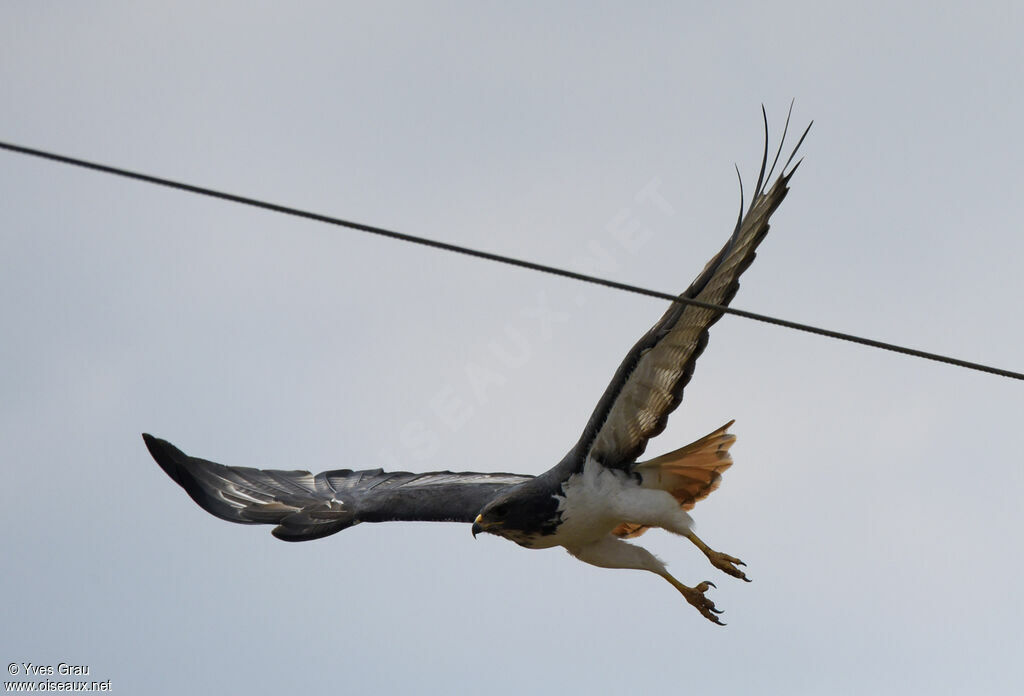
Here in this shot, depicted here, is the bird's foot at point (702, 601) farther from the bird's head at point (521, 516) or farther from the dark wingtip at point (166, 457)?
the dark wingtip at point (166, 457)

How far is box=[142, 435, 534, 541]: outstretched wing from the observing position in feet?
38.4

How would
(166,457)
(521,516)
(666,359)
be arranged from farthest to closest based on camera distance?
1. (166,457)
2. (521,516)
3. (666,359)

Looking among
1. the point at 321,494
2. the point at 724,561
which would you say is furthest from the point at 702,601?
A: the point at 321,494

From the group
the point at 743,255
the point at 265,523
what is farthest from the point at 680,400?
the point at 265,523

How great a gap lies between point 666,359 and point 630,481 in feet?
3.48

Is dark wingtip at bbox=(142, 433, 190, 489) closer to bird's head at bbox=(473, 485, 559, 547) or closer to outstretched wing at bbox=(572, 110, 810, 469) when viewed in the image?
bird's head at bbox=(473, 485, 559, 547)

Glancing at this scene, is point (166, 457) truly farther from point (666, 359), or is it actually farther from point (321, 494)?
point (666, 359)

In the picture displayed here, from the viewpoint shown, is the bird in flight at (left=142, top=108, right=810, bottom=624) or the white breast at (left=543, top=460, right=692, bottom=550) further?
the white breast at (left=543, top=460, right=692, bottom=550)

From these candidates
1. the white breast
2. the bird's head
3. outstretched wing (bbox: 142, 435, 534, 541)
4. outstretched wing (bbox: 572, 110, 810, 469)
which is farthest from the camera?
outstretched wing (bbox: 142, 435, 534, 541)

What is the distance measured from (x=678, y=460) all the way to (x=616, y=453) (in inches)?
18.9

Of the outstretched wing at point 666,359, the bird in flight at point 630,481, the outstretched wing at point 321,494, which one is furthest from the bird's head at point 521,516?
the outstretched wing at point 321,494

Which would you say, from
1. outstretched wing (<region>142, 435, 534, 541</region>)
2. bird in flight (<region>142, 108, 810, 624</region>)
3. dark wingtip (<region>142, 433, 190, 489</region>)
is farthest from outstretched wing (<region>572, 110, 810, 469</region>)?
dark wingtip (<region>142, 433, 190, 489</region>)

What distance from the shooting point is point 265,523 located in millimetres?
12156

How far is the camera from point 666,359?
970cm
